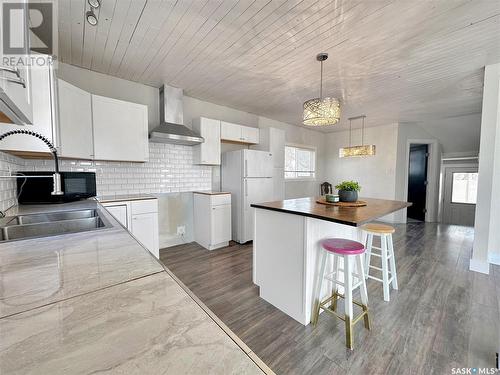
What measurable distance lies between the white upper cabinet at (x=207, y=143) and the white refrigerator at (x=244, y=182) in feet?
0.94

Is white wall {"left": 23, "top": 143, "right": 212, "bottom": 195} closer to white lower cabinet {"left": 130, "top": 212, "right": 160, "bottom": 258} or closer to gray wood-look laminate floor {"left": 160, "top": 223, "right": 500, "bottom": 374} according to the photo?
white lower cabinet {"left": 130, "top": 212, "right": 160, "bottom": 258}

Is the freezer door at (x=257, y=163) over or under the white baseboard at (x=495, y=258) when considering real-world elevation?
over

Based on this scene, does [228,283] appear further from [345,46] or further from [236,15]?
[345,46]

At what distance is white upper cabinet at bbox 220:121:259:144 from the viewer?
149 inches

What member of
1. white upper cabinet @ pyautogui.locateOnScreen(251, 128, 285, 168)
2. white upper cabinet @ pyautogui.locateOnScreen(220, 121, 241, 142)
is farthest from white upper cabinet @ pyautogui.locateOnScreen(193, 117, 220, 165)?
white upper cabinet @ pyautogui.locateOnScreen(251, 128, 285, 168)

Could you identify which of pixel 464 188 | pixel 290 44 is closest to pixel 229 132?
pixel 290 44

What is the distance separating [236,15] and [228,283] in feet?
8.72

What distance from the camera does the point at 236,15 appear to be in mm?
1814

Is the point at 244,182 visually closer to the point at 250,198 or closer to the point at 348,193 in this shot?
the point at 250,198

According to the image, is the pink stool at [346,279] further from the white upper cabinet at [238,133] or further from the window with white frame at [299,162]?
the window with white frame at [299,162]

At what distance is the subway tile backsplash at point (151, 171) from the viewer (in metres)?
2.75

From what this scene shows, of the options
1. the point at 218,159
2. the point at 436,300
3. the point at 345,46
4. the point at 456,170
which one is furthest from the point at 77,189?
the point at 456,170

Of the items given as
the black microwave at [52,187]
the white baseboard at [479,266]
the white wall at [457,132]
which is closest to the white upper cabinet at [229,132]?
the black microwave at [52,187]

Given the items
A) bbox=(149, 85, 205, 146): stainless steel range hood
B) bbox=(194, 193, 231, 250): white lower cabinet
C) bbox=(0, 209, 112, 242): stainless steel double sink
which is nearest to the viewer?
bbox=(0, 209, 112, 242): stainless steel double sink
